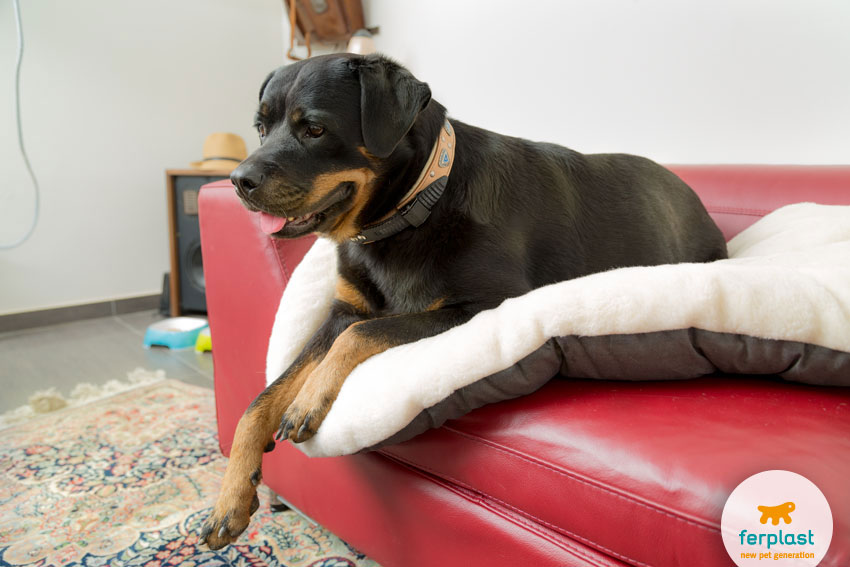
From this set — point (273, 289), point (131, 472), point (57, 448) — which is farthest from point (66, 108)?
point (273, 289)

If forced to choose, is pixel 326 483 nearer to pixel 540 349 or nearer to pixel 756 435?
pixel 540 349

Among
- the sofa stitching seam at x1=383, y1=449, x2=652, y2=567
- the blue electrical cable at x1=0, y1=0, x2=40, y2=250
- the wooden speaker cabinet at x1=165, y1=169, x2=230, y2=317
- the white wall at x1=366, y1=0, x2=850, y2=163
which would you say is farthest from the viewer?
the wooden speaker cabinet at x1=165, y1=169, x2=230, y2=317

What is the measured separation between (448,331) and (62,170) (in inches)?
131

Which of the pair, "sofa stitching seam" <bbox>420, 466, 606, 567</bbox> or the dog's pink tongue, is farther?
the dog's pink tongue

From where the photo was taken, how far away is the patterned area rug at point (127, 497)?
1311 millimetres

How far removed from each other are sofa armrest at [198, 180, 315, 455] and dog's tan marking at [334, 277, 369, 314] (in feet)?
0.45

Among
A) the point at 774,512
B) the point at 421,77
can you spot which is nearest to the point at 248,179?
the point at 774,512

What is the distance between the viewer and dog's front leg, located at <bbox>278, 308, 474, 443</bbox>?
1.01 meters

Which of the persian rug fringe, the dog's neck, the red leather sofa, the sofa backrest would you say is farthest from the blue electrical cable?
the sofa backrest

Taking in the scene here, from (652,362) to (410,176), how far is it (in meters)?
0.62

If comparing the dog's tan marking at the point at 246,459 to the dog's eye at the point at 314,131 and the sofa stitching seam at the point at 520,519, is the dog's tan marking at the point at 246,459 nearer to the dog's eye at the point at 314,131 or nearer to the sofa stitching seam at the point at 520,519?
the sofa stitching seam at the point at 520,519

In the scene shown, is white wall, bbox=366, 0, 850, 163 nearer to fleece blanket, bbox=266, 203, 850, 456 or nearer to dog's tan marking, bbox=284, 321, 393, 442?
fleece blanket, bbox=266, 203, 850, 456

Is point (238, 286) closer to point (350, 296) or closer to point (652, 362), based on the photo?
point (350, 296)

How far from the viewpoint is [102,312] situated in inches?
143
